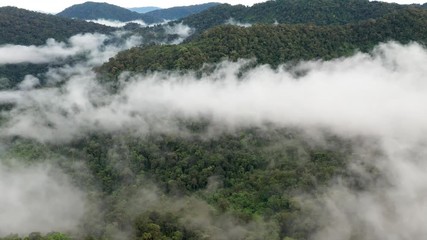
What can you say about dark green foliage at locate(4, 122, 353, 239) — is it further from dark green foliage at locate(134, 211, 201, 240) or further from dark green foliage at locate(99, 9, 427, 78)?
dark green foliage at locate(99, 9, 427, 78)

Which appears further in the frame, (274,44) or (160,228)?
(274,44)

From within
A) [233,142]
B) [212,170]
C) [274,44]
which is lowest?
[212,170]

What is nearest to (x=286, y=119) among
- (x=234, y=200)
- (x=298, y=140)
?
(x=298, y=140)

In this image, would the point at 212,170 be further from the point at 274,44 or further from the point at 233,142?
the point at 274,44

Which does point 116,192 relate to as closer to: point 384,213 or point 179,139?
point 179,139

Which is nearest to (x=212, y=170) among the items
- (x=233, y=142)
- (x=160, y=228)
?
(x=233, y=142)

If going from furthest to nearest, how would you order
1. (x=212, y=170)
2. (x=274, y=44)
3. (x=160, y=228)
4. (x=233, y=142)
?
(x=274, y=44) < (x=233, y=142) < (x=212, y=170) < (x=160, y=228)
